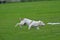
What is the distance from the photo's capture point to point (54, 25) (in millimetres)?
10430

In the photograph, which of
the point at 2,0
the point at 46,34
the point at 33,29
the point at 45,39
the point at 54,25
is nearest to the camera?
the point at 45,39

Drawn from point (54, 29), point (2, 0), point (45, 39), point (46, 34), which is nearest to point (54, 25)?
point (54, 29)

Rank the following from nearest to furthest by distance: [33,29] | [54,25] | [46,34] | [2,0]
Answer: [46,34]
[33,29]
[54,25]
[2,0]

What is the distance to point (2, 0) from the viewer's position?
Answer: 30656 millimetres

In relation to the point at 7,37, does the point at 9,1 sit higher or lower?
lower

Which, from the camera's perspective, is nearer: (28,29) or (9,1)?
(28,29)

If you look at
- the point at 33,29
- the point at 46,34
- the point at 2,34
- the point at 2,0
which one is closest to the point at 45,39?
the point at 46,34

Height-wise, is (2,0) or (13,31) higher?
(13,31)

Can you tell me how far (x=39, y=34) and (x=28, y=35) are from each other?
38 cm

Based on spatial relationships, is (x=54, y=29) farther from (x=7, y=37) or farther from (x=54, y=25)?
(x=7, y=37)

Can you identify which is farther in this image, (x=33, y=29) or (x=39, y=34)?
(x=33, y=29)

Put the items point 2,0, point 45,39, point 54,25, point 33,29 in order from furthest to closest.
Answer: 1. point 2,0
2. point 54,25
3. point 33,29
4. point 45,39

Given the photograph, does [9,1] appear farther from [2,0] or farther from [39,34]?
[39,34]

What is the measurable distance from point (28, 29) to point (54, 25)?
4.14 feet
